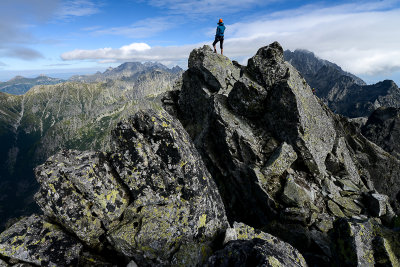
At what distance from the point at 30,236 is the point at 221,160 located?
57.6ft

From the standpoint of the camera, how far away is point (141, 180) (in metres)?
13.3

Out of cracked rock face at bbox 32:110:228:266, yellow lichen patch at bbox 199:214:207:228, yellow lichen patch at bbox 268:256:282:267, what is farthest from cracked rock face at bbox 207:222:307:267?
yellow lichen patch at bbox 199:214:207:228

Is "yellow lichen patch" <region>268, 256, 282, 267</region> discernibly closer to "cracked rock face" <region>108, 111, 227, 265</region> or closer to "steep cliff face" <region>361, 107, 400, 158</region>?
"cracked rock face" <region>108, 111, 227, 265</region>

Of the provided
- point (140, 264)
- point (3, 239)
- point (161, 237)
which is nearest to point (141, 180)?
point (161, 237)

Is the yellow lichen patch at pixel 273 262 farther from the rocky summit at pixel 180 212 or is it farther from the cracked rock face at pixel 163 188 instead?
the cracked rock face at pixel 163 188

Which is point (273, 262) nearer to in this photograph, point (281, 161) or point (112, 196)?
point (112, 196)

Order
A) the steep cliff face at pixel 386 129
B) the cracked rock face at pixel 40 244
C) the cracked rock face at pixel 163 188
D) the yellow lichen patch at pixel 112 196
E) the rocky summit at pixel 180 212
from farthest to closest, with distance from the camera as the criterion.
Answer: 1. the steep cliff face at pixel 386 129
2. the yellow lichen patch at pixel 112 196
3. the cracked rock face at pixel 163 188
4. the rocky summit at pixel 180 212
5. the cracked rock face at pixel 40 244

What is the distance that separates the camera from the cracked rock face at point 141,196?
12.0 m

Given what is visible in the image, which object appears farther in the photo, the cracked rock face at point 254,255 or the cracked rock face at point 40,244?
the cracked rock face at point 40,244

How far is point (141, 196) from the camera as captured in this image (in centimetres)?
1322

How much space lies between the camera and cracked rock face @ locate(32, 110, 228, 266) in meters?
12.0

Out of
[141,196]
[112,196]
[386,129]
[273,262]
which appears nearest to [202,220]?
[141,196]

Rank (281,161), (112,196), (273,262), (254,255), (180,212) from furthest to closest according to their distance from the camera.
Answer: (281,161)
(112,196)
(180,212)
(254,255)
(273,262)

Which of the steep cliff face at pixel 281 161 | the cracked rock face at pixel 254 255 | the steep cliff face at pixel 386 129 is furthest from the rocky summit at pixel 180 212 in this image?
the steep cliff face at pixel 386 129
